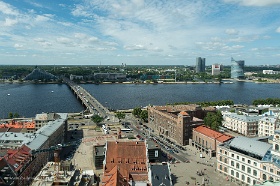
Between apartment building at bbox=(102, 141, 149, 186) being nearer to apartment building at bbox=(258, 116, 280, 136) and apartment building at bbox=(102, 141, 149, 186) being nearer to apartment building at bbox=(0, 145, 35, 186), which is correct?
apartment building at bbox=(0, 145, 35, 186)

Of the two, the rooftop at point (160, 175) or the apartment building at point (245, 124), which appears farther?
the apartment building at point (245, 124)

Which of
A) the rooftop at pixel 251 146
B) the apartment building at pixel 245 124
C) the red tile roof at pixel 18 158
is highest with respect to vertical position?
the rooftop at pixel 251 146

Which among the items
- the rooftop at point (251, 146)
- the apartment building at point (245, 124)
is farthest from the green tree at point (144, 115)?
the rooftop at point (251, 146)

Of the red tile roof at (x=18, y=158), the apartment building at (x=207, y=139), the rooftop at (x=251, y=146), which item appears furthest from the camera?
the apartment building at (x=207, y=139)

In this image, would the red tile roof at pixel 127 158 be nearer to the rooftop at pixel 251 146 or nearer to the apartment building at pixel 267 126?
the rooftop at pixel 251 146

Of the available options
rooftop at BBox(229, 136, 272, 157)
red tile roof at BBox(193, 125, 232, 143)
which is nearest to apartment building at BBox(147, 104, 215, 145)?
red tile roof at BBox(193, 125, 232, 143)

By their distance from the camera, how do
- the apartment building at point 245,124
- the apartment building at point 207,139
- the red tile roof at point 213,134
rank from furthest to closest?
1. the apartment building at point 245,124
2. the apartment building at point 207,139
3. the red tile roof at point 213,134

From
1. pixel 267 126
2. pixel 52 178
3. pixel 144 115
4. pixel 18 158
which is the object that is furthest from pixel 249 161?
pixel 144 115
